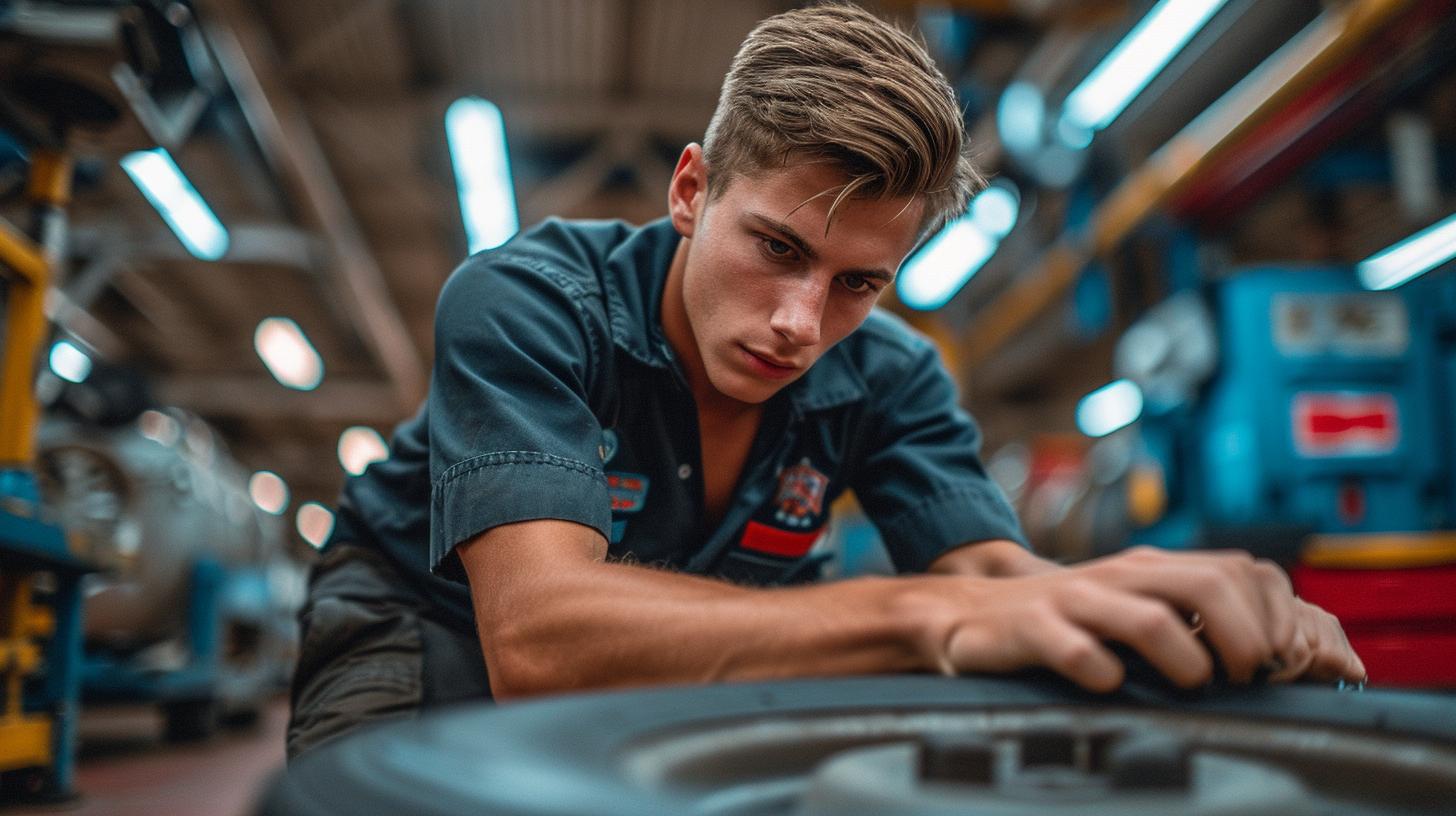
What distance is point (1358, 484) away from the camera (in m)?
2.47

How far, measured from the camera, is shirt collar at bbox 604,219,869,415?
3.51ft

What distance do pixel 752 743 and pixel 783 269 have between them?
19.9 inches

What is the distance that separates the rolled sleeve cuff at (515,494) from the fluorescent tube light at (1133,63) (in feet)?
10.8

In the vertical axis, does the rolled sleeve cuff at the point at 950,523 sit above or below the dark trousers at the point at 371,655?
above

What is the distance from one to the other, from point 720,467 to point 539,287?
0.95 ft

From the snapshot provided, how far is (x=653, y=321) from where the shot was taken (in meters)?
1.09

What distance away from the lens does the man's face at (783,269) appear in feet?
3.08

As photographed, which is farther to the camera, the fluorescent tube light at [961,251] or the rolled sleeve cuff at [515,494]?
the fluorescent tube light at [961,251]

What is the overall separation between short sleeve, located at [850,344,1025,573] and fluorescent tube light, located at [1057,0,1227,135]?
2.79 m

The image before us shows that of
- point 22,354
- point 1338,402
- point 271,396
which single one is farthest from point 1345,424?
point 271,396

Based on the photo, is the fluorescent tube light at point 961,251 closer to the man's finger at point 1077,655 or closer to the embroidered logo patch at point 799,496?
the embroidered logo patch at point 799,496

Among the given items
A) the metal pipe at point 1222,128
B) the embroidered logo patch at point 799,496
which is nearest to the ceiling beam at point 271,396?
the metal pipe at point 1222,128

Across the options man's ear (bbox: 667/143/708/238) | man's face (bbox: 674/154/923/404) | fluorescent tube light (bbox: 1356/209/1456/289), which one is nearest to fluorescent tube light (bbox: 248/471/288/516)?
fluorescent tube light (bbox: 1356/209/1456/289)

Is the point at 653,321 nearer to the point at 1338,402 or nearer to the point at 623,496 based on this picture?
the point at 623,496
